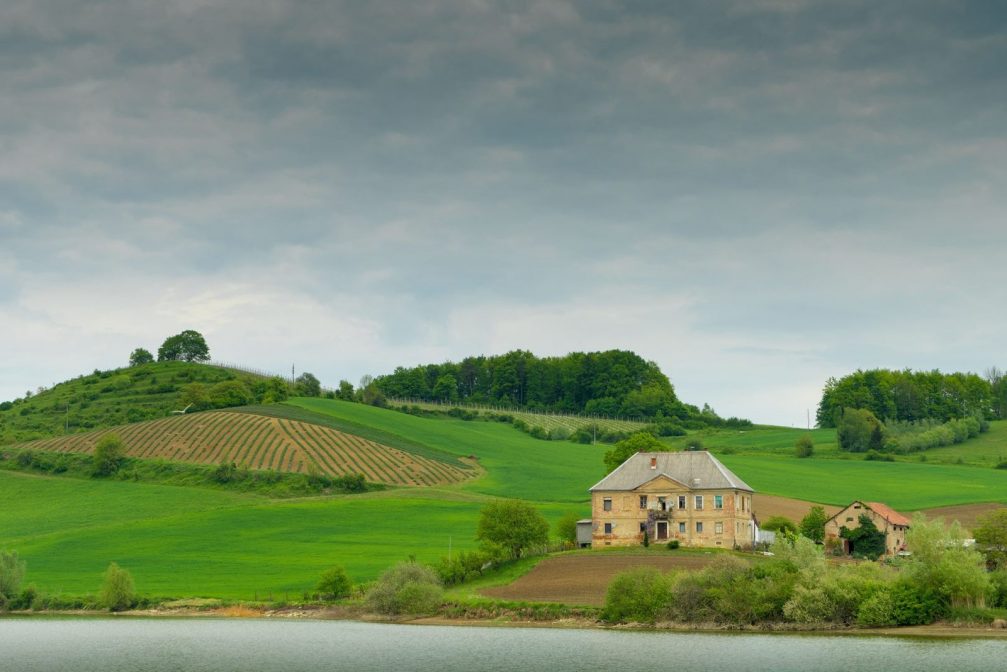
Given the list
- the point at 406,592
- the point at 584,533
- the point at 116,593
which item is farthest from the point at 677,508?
the point at 116,593

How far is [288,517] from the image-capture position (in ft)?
446

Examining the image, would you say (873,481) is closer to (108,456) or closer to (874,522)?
(874,522)

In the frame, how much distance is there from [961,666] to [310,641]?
40.0 metres

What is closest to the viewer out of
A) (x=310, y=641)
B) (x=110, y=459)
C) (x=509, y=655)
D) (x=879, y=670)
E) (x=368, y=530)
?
(x=879, y=670)

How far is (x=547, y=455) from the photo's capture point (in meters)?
195

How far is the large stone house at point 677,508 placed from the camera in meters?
111

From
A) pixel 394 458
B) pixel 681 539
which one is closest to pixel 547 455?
pixel 394 458

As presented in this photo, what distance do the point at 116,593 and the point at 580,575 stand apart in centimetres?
3831

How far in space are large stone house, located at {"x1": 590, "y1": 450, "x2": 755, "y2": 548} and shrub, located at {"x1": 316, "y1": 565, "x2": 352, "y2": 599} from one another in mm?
25217

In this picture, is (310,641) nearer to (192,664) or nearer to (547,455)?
(192,664)

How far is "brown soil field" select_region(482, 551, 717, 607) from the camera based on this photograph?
91750 millimetres

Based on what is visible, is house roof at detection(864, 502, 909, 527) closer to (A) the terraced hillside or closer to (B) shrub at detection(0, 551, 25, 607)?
(A) the terraced hillside

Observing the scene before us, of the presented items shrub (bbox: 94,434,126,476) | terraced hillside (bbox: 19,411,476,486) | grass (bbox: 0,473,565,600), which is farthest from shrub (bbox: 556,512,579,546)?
shrub (bbox: 94,434,126,476)

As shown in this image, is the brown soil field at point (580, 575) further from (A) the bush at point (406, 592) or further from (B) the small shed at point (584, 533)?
(B) the small shed at point (584, 533)
